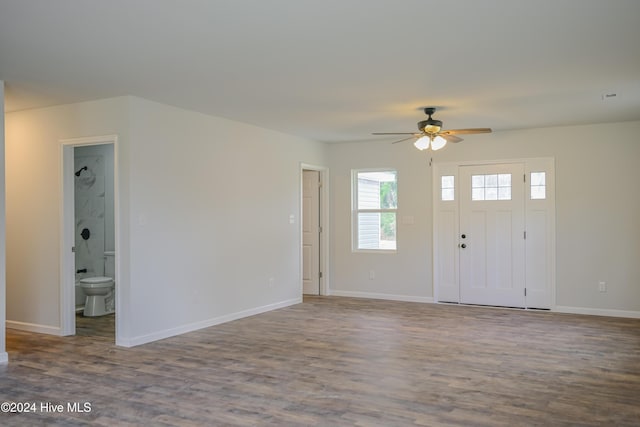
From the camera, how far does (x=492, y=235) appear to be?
715 centimetres

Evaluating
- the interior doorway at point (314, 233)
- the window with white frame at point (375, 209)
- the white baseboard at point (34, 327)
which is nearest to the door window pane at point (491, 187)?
the window with white frame at point (375, 209)

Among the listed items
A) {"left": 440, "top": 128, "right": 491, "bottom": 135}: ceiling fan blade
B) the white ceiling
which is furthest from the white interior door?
{"left": 440, "top": 128, "right": 491, "bottom": 135}: ceiling fan blade

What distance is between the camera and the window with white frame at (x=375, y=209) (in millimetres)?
7984

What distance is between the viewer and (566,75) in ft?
14.2

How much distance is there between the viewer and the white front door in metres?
7.02

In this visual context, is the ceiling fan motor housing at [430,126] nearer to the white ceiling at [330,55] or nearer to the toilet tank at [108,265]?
the white ceiling at [330,55]

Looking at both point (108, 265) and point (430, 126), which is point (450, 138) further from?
point (108, 265)

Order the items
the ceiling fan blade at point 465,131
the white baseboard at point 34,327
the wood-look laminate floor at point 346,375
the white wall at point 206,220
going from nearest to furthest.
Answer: the wood-look laminate floor at point 346,375 < the white wall at point 206,220 < the ceiling fan blade at point 465,131 < the white baseboard at point 34,327

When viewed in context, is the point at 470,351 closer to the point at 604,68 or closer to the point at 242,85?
the point at 604,68

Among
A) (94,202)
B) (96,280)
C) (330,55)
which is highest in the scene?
(330,55)

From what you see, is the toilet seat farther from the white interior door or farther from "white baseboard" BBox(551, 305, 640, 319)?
"white baseboard" BBox(551, 305, 640, 319)

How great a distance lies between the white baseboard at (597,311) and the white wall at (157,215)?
381 cm

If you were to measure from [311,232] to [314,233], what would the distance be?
50mm

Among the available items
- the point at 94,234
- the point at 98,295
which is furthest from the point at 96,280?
the point at 94,234
